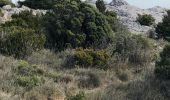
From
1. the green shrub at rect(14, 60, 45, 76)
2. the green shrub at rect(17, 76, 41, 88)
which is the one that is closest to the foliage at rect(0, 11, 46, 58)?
the green shrub at rect(14, 60, 45, 76)

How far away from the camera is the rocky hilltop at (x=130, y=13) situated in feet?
96.7

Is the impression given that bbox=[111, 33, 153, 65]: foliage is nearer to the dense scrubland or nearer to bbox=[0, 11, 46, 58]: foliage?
the dense scrubland

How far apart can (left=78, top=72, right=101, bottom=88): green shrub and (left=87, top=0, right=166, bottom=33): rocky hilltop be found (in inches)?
509

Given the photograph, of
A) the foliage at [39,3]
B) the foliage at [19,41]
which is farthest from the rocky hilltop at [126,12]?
the foliage at [19,41]

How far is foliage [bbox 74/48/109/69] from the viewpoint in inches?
666

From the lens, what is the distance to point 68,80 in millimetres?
14922

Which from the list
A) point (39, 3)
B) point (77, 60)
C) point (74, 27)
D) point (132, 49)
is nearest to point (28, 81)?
point (77, 60)

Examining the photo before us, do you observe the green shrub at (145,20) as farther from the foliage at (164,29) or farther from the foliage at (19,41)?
the foliage at (19,41)

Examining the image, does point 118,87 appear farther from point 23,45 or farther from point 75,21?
point 75,21

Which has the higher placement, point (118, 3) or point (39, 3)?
point (39, 3)

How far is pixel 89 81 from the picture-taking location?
50.0ft

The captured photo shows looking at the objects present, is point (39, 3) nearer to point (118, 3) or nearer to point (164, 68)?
point (118, 3)

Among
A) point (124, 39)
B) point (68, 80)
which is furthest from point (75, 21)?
point (68, 80)

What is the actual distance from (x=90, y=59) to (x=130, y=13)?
60.1ft
